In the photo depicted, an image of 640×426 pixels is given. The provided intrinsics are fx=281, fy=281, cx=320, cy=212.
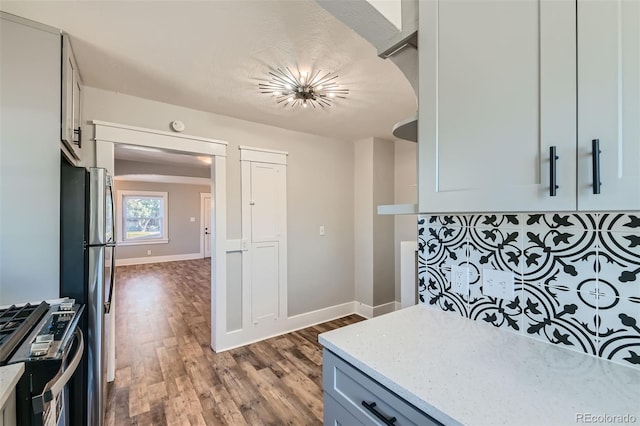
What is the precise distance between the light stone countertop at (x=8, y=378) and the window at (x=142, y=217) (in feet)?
24.8

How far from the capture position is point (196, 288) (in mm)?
5262

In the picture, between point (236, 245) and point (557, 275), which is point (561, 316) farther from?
point (236, 245)

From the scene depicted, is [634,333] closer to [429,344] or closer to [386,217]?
[429,344]

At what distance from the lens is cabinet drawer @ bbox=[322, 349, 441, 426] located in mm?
782

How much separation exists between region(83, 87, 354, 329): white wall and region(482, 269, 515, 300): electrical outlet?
2.38 meters

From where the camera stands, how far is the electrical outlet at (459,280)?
1.27 metres

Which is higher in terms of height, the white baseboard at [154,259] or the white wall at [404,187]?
the white wall at [404,187]

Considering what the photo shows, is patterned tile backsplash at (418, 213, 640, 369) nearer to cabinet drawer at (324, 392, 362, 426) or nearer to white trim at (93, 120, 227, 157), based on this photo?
cabinet drawer at (324, 392, 362, 426)

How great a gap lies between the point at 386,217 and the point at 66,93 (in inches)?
131

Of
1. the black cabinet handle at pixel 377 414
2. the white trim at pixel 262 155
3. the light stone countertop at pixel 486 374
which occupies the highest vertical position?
the white trim at pixel 262 155

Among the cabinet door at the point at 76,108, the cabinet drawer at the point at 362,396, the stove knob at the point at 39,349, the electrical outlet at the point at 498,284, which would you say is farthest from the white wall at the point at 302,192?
the electrical outlet at the point at 498,284

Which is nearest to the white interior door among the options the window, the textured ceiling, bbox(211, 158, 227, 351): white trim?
bbox(211, 158, 227, 351): white trim

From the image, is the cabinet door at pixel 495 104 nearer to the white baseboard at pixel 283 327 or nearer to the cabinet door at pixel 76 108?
the cabinet door at pixel 76 108

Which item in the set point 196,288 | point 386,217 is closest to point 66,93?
point 386,217
